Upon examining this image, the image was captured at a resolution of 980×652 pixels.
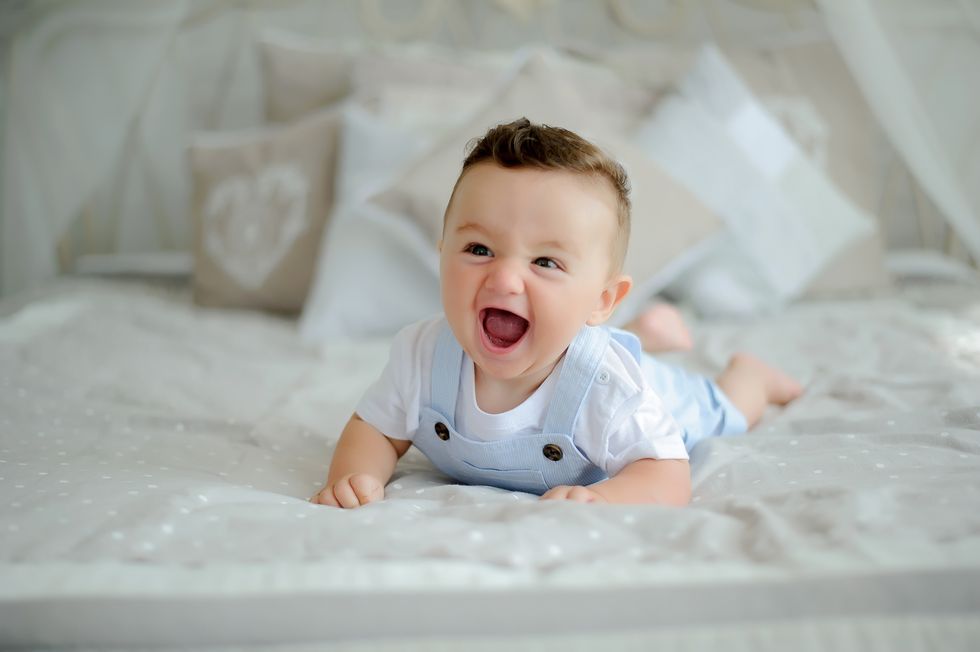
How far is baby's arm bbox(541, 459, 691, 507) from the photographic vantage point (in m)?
0.91

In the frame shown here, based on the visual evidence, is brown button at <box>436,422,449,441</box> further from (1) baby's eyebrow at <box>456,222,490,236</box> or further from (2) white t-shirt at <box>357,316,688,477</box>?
(1) baby's eyebrow at <box>456,222,490,236</box>

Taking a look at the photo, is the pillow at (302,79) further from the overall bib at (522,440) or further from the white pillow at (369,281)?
the overall bib at (522,440)

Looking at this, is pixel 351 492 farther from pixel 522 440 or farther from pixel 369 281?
pixel 369 281

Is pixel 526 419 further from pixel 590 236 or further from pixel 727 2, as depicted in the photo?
pixel 727 2

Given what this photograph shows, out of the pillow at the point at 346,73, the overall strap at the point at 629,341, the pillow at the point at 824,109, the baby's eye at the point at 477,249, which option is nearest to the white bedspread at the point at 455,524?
the overall strap at the point at 629,341

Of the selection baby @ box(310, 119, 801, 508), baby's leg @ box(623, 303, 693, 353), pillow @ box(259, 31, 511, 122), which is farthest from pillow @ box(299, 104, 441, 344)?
baby @ box(310, 119, 801, 508)

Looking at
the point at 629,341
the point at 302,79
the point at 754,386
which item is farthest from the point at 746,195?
the point at 302,79

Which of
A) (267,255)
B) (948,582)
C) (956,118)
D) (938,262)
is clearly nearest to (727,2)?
(938,262)

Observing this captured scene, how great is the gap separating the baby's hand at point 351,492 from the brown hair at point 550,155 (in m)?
0.35

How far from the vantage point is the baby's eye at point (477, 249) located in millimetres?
965

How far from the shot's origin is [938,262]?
2.33 m

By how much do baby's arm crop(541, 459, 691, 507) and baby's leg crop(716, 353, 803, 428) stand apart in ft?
1.21

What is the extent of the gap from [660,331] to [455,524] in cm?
77

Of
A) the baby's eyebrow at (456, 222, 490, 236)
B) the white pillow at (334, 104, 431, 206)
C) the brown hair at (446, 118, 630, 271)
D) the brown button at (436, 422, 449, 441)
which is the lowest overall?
the brown button at (436, 422, 449, 441)
